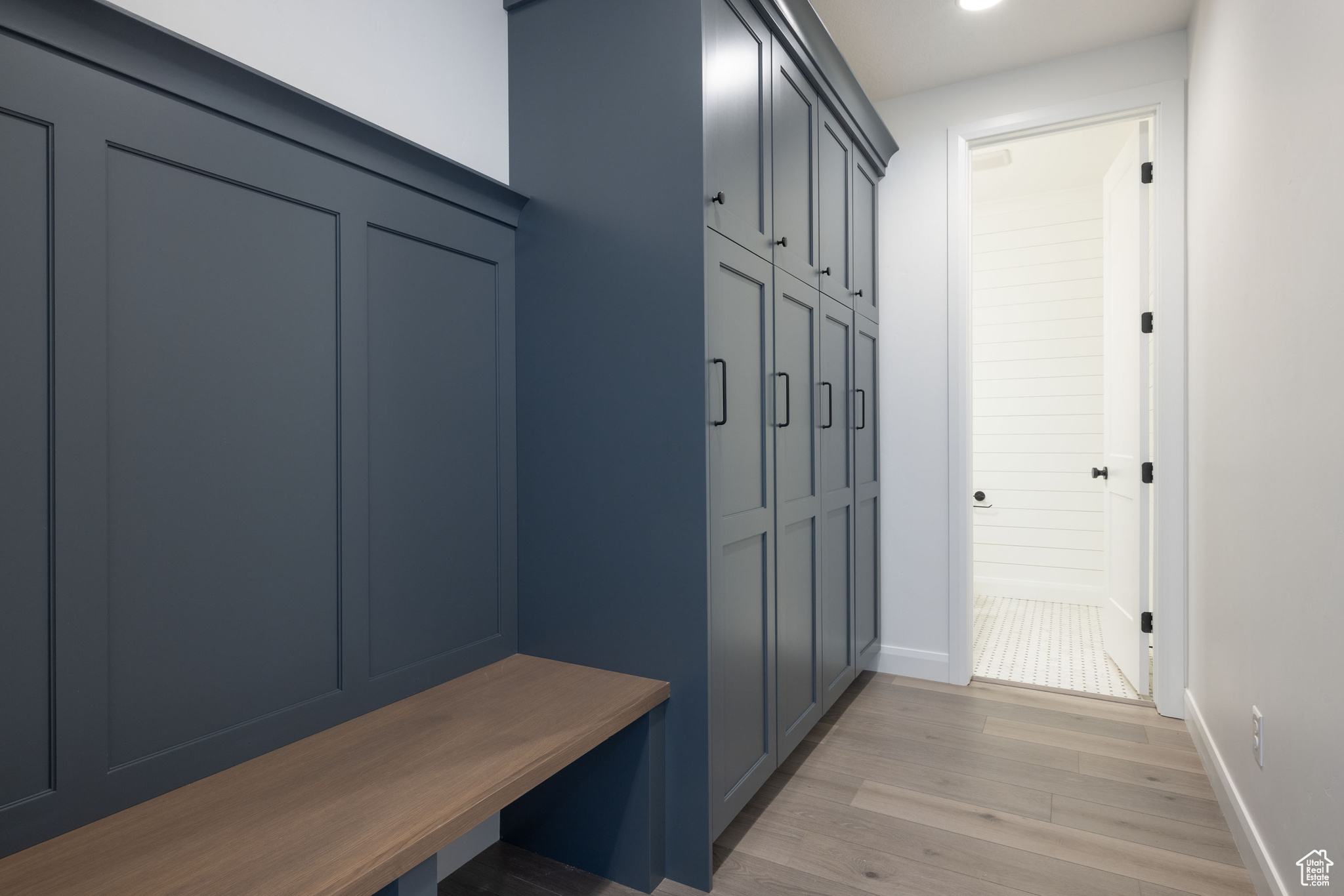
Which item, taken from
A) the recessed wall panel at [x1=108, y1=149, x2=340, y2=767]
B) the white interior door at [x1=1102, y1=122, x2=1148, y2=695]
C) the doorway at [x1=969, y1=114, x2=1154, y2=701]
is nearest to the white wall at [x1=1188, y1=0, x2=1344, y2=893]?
the white interior door at [x1=1102, y1=122, x2=1148, y2=695]

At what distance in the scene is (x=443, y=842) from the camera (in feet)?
3.45

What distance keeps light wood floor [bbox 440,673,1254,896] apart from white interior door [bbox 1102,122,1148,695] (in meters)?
0.46

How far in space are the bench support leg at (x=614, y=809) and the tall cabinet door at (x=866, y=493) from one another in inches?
52.2

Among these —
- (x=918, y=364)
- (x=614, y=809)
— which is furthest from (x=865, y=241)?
(x=614, y=809)

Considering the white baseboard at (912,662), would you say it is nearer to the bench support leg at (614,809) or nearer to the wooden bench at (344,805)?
the bench support leg at (614,809)

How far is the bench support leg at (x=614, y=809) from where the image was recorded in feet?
5.29

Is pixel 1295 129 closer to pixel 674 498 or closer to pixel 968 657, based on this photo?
pixel 674 498

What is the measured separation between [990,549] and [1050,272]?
1.83 metres

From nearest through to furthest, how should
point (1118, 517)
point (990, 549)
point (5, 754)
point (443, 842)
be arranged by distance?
point (5, 754)
point (443, 842)
point (1118, 517)
point (990, 549)

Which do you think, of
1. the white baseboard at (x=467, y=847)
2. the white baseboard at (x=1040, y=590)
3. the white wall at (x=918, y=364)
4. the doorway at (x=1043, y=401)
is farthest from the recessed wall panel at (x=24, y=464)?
the white baseboard at (x=1040, y=590)

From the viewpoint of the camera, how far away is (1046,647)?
3.45m

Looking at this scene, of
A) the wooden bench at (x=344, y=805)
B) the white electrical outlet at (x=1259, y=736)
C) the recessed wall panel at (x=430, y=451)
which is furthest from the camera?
the white electrical outlet at (x=1259, y=736)

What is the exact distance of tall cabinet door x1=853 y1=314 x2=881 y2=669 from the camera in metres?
2.74

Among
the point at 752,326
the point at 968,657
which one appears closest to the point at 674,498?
the point at 752,326
